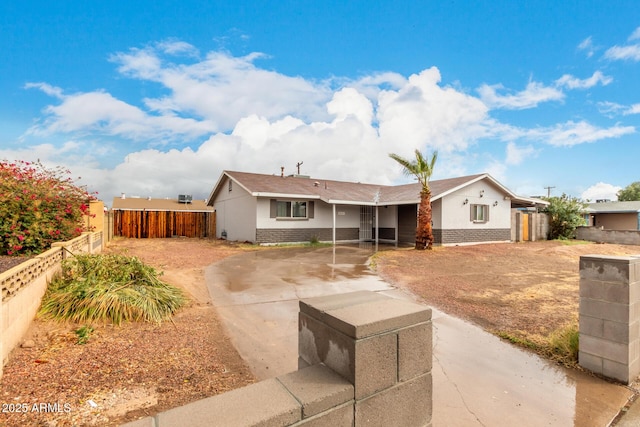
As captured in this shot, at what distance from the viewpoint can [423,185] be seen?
14477 millimetres

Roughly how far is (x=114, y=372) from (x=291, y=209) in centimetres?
1442

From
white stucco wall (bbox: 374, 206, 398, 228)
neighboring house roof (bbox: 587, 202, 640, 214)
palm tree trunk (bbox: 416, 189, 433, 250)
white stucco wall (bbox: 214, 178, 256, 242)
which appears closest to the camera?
palm tree trunk (bbox: 416, 189, 433, 250)

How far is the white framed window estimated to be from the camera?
18.2 metres

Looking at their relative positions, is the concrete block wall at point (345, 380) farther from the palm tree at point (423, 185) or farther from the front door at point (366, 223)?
the front door at point (366, 223)

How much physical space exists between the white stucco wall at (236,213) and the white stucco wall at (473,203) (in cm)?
1050

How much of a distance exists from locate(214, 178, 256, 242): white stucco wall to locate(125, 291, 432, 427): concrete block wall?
1512 centimetres

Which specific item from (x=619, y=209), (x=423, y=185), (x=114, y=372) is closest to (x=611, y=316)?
(x=114, y=372)

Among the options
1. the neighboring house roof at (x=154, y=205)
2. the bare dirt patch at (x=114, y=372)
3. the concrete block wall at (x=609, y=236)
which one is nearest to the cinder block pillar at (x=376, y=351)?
the bare dirt patch at (x=114, y=372)

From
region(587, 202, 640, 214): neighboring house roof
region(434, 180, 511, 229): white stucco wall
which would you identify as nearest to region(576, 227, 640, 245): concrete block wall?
region(434, 180, 511, 229): white stucco wall

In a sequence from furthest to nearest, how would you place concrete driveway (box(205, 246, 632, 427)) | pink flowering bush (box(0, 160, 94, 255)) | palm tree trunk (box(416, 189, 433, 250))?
palm tree trunk (box(416, 189, 433, 250)) → pink flowering bush (box(0, 160, 94, 255)) → concrete driveway (box(205, 246, 632, 427))

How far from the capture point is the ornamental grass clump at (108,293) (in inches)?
175

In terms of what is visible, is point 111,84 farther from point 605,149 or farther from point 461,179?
point 605,149

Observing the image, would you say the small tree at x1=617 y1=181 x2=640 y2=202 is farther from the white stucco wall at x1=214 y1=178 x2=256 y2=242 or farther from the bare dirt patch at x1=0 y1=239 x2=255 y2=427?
the bare dirt patch at x1=0 y1=239 x2=255 y2=427

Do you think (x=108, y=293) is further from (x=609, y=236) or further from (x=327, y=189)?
(x=609, y=236)
